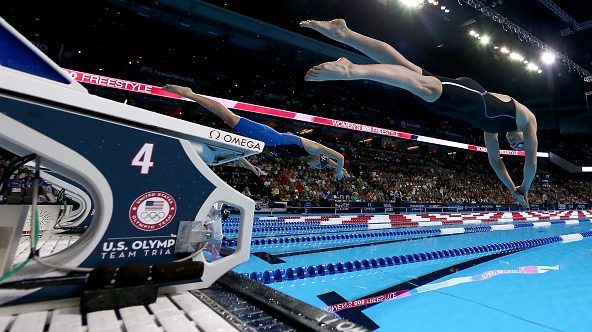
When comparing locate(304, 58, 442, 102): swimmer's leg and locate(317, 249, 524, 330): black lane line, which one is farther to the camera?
locate(317, 249, 524, 330): black lane line

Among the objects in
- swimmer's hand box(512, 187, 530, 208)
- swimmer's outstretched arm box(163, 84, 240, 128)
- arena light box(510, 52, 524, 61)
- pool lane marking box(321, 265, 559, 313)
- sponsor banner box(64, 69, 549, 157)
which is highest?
arena light box(510, 52, 524, 61)

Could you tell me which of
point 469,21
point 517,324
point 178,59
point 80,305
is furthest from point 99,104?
point 469,21

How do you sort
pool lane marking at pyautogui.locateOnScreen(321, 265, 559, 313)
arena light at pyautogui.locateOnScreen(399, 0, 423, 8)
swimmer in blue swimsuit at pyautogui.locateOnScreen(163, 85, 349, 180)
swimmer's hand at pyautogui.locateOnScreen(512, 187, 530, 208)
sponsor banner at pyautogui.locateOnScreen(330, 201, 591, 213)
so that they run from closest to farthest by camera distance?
pool lane marking at pyautogui.locateOnScreen(321, 265, 559, 313)
swimmer's hand at pyautogui.locateOnScreen(512, 187, 530, 208)
swimmer in blue swimsuit at pyautogui.locateOnScreen(163, 85, 349, 180)
arena light at pyautogui.locateOnScreen(399, 0, 423, 8)
sponsor banner at pyautogui.locateOnScreen(330, 201, 591, 213)

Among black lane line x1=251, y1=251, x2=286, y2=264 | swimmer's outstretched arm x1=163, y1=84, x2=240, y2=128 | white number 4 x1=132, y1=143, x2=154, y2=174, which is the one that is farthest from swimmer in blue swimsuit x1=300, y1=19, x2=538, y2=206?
black lane line x1=251, y1=251, x2=286, y2=264

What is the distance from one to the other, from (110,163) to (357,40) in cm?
225

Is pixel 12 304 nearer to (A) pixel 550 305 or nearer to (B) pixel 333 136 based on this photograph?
(A) pixel 550 305

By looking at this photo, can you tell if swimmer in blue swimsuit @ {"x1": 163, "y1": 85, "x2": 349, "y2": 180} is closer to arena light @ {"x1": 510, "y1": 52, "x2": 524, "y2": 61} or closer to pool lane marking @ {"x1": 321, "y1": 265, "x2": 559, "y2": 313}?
pool lane marking @ {"x1": 321, "y1": 265, "x2": 559, "y2": 313}

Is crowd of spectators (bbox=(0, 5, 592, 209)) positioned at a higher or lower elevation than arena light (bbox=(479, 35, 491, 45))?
lower

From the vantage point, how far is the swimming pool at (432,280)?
2.96m

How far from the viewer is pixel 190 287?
1698mm

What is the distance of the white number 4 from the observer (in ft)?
5.20

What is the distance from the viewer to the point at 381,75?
2.54m

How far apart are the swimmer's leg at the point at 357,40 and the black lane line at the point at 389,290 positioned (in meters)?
2.47

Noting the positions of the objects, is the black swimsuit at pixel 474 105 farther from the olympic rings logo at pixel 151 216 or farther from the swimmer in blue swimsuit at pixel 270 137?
the olympic rings logo at pixel 151 216
